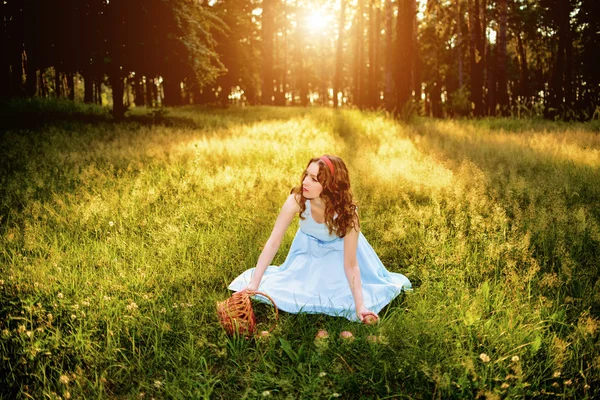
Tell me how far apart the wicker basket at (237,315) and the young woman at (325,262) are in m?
0.25

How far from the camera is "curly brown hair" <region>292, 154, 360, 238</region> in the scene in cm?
308

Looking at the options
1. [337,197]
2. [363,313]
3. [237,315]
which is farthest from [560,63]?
[237,315]

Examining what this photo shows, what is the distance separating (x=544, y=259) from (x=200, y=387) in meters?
3.32

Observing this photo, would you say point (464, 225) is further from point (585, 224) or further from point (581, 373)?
point (581, 373)

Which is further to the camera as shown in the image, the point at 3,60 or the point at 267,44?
the point at 267,44

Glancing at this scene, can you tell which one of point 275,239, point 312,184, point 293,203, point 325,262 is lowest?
point 325,262

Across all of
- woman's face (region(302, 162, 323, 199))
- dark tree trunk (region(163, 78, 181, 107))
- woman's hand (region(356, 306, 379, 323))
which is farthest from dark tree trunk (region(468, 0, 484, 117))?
dark tree trunk (region(163, 78, 181, 107))

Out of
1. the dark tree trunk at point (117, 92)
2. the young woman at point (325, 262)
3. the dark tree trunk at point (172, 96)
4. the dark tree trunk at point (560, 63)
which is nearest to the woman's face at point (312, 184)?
the young woman at point (325, 262)

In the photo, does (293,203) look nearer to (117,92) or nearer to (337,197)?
(337,197)

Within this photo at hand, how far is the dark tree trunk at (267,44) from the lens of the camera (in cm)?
3052

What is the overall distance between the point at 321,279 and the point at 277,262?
758mm

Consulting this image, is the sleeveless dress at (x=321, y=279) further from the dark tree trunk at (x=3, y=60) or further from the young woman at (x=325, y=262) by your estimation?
the dark tree trunk at (x=3, y=60)

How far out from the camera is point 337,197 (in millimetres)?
3125

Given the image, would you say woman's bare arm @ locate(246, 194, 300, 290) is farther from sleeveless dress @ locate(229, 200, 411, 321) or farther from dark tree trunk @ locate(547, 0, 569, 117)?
dark tree trunk @ locate(547, 0, 569, 117)
